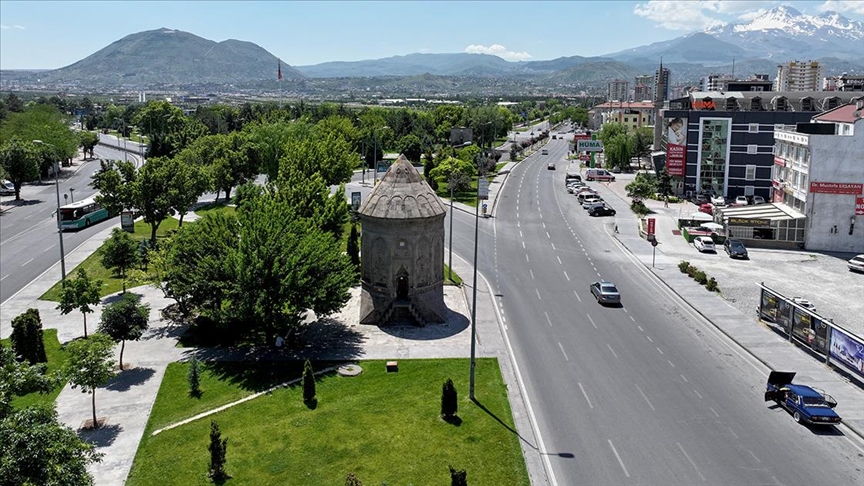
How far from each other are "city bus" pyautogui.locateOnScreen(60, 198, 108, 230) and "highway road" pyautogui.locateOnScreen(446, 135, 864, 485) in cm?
4764

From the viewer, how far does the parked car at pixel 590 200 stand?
91050 millimetres

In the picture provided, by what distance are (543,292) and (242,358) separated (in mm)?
24562

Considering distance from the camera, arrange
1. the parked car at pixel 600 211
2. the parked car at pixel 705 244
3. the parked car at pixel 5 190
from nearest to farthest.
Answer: the parked car at pixel 705 244
the parked car at pixel 600 211
the parked car at pixel 5 190

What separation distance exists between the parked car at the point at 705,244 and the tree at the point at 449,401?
43.8 meters

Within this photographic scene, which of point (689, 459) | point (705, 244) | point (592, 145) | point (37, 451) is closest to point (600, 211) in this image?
point (705, 244)

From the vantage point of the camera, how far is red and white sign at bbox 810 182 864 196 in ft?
215

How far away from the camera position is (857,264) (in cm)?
5906

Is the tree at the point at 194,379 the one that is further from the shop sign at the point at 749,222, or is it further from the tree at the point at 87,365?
the shop sign at the point at 749,222

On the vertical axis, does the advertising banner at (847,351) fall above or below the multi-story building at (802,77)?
below

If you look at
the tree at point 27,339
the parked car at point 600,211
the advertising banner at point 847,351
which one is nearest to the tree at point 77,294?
the tree at point 27,339

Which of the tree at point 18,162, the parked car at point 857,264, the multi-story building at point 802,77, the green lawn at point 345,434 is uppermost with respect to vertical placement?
the multi-story building at point 802,77

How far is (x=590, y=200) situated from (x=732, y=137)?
21.4 metres

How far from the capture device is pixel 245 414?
107 ft

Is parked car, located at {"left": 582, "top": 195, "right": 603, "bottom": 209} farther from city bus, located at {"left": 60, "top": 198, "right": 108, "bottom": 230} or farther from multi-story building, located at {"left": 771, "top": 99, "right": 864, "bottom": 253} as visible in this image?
city bus, located at {"left": 60, "top": 198, "right": 108, "bottom": 230}
